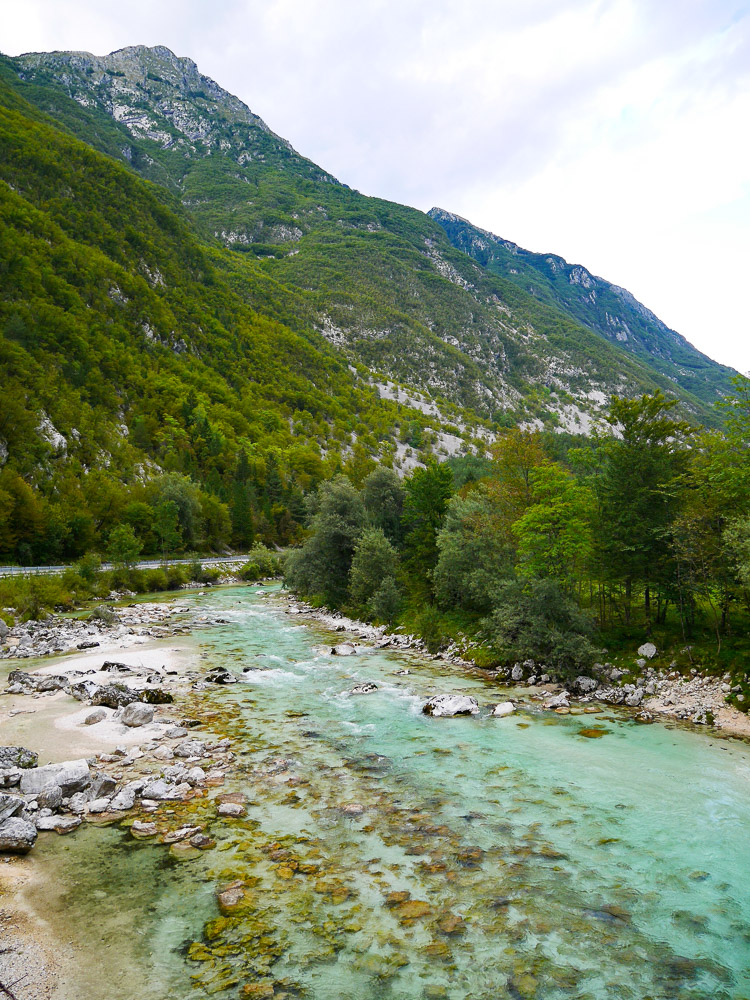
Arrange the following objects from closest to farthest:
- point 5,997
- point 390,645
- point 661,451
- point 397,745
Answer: point 5,997, point 397,745, point 661,451, point 390,645

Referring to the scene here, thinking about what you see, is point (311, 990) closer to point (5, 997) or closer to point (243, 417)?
point (5, 997)

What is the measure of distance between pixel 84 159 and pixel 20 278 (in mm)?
66919

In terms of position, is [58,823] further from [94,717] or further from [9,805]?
[94,717]

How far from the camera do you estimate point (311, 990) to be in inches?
256

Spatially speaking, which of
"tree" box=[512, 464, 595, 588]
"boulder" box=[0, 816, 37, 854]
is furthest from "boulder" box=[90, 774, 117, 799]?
"tree" box=[512, 464, 595, 588]

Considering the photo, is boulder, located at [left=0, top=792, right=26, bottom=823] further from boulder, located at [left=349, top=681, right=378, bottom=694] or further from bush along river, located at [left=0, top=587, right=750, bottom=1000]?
boulder, located at [left=349, top=681, right=378, bottom=694]

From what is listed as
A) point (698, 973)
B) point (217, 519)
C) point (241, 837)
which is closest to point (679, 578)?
point (698, 973)

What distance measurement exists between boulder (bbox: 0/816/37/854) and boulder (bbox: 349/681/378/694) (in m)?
13.1

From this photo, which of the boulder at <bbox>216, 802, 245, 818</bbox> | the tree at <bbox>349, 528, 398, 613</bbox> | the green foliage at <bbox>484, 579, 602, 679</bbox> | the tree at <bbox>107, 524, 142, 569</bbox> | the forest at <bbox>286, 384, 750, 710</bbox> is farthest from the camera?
the tree at <bbox>107, 524, 142, 569</bbox>

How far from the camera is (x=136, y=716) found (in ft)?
53.2

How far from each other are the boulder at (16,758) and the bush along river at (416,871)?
1294mm

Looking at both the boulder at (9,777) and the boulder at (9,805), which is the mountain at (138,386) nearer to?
the boulder at (9,777)

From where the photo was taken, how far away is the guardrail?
4344 cm

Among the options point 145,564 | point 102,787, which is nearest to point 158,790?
point 102,787
